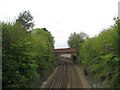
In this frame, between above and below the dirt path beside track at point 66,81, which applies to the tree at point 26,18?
above

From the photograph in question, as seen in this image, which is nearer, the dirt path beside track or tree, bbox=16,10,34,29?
the dirt path beside track

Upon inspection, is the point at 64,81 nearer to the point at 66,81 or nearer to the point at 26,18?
the point at 66,81

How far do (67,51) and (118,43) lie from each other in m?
42.1

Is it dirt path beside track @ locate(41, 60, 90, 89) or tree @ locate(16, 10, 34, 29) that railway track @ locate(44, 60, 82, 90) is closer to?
dirt path beside track @ locate(41, 60, 90, 89)

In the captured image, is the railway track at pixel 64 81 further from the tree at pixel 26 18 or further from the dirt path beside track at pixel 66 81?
the tree at pixel 26 18

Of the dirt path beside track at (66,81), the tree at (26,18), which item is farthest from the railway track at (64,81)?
the tree at (26,18)

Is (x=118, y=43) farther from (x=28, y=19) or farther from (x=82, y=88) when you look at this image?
(x=28, y=19)

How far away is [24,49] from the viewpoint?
37.5 ft

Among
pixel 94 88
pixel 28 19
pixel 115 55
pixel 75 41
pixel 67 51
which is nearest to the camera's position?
pixel 115 55

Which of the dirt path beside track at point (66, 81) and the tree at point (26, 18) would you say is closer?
the dirt path beside track at point (66, 81)

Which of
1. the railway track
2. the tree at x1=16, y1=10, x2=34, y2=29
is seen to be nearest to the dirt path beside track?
the railway track

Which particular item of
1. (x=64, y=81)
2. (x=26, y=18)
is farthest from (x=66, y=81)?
(x=26, y=18)

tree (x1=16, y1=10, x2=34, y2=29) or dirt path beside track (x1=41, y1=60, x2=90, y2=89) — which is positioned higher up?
tree (x1=16, y1=10, x2=34, y2=29)

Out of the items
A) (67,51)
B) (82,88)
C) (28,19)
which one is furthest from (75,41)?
(82,88)
